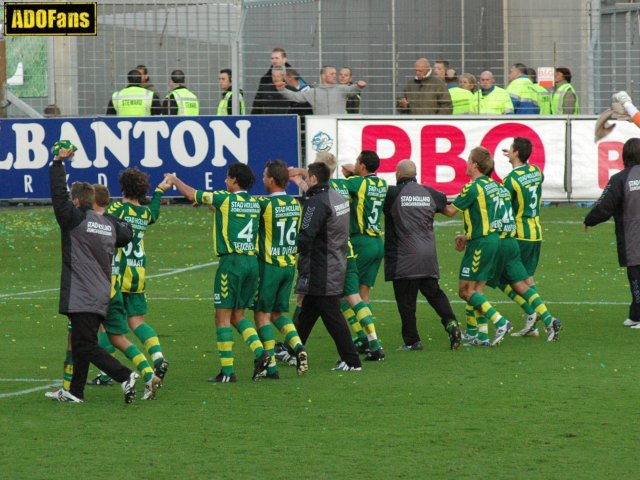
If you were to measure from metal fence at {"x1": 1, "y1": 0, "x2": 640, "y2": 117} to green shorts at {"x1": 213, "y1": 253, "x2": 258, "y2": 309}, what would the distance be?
490 inches

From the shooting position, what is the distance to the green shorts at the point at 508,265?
41.9ft

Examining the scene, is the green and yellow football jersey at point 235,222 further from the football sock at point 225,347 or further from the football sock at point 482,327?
the football sock at point 482,327

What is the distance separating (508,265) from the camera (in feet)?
42.1

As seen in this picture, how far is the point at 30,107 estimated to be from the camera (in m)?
24.4

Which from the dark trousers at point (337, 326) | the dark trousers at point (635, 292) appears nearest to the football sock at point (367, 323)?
the dark trousers at point (337, 326)

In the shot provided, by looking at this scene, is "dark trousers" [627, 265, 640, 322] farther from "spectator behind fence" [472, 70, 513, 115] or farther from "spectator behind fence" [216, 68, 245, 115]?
"spectator behind fence" [216, 68, 245, 115]

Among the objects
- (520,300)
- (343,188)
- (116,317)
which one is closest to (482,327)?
(520,300)

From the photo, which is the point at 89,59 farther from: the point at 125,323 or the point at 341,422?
the point at 341,422

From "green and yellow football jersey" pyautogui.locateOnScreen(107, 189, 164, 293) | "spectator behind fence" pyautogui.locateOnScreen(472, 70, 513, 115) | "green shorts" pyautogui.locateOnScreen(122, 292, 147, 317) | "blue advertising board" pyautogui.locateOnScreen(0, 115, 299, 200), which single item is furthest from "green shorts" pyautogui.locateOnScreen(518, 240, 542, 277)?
"spectator behind fence" pyautogui.locateOnScreen(472, 70, 513, 115)

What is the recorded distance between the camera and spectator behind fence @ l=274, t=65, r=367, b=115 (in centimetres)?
2302

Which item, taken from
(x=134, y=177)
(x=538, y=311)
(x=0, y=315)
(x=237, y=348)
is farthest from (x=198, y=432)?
(x=0, y=315)

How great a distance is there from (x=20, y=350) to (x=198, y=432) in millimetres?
4194

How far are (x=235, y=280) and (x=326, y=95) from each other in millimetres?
12820

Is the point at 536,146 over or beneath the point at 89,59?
beneath
